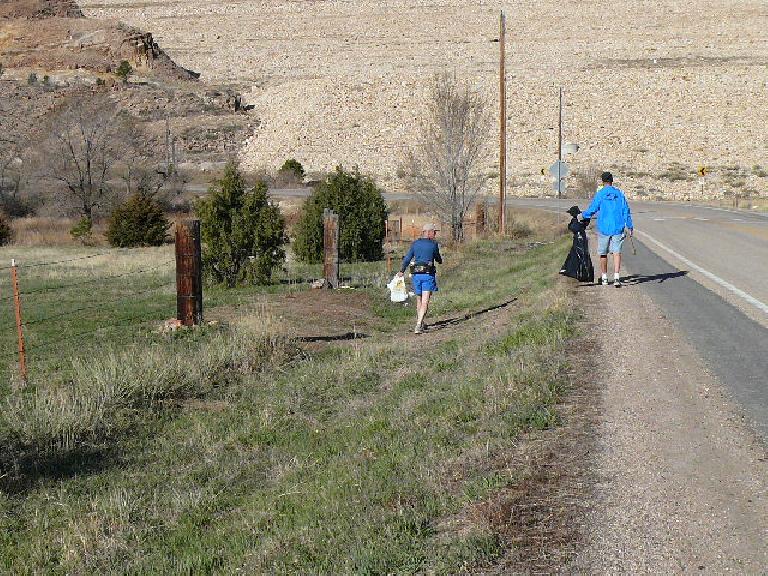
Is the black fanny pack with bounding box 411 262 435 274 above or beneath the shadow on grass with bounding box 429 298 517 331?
above

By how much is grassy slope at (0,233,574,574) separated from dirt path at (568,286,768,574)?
581mm

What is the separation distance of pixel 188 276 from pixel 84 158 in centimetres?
3229

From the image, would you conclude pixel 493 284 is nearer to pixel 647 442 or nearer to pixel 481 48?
pixel 647 442

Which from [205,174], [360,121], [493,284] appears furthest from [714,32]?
[493,284]

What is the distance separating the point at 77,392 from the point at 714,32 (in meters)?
104

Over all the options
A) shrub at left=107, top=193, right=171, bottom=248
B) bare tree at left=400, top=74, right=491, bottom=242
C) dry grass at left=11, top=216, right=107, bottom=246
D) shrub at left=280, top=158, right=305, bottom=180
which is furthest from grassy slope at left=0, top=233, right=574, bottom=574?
shrub at left=280, top=158, right=305, bottom=180

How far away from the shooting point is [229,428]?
9.83m

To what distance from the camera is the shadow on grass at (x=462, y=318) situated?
48.9 ft

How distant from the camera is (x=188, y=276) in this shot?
15031 mm

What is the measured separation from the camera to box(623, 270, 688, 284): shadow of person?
14883 millimetres

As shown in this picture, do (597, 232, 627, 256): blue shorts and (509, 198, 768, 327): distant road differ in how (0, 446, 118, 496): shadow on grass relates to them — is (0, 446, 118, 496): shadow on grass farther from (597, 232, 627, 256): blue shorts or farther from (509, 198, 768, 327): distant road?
(597, 232, 627, 256): blue shorts

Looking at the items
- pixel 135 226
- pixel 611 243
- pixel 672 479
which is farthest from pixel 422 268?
pixel 135 226

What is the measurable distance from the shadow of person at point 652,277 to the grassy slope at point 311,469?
258 centimetres

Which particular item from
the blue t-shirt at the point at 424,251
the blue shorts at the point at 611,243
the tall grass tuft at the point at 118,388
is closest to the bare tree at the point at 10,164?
the tall grass tuft at the point at 118,388
